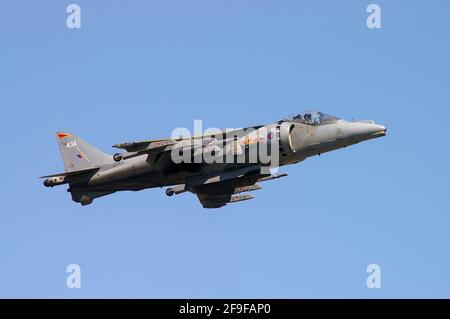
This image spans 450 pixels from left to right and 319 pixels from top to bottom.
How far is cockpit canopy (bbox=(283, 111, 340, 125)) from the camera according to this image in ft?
123

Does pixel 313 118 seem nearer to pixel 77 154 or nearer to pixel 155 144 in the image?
pixel 155 144

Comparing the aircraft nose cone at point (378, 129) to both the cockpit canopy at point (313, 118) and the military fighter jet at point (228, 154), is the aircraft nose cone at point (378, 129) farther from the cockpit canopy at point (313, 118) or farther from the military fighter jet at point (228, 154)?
the cockpit canopy at point (313, 118)

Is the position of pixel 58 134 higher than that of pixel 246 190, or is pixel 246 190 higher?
pixel 58 134

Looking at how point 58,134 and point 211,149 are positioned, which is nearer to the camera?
point 211,149

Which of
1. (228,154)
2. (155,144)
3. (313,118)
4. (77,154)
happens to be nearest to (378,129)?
(313,118)

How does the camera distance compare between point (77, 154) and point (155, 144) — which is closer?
point (155, 144)

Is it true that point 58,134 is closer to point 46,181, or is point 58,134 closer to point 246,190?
point 46,181

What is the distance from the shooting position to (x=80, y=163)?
4066 centimetres

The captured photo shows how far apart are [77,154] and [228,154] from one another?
6.84 metres

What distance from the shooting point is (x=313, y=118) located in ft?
124

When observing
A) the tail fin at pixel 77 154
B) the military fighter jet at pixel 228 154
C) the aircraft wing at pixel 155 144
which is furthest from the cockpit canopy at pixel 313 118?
the tail fin at pixel 77 154

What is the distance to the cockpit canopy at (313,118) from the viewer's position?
123ft

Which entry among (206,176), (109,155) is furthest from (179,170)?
(109,155)

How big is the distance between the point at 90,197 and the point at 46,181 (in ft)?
5.85
